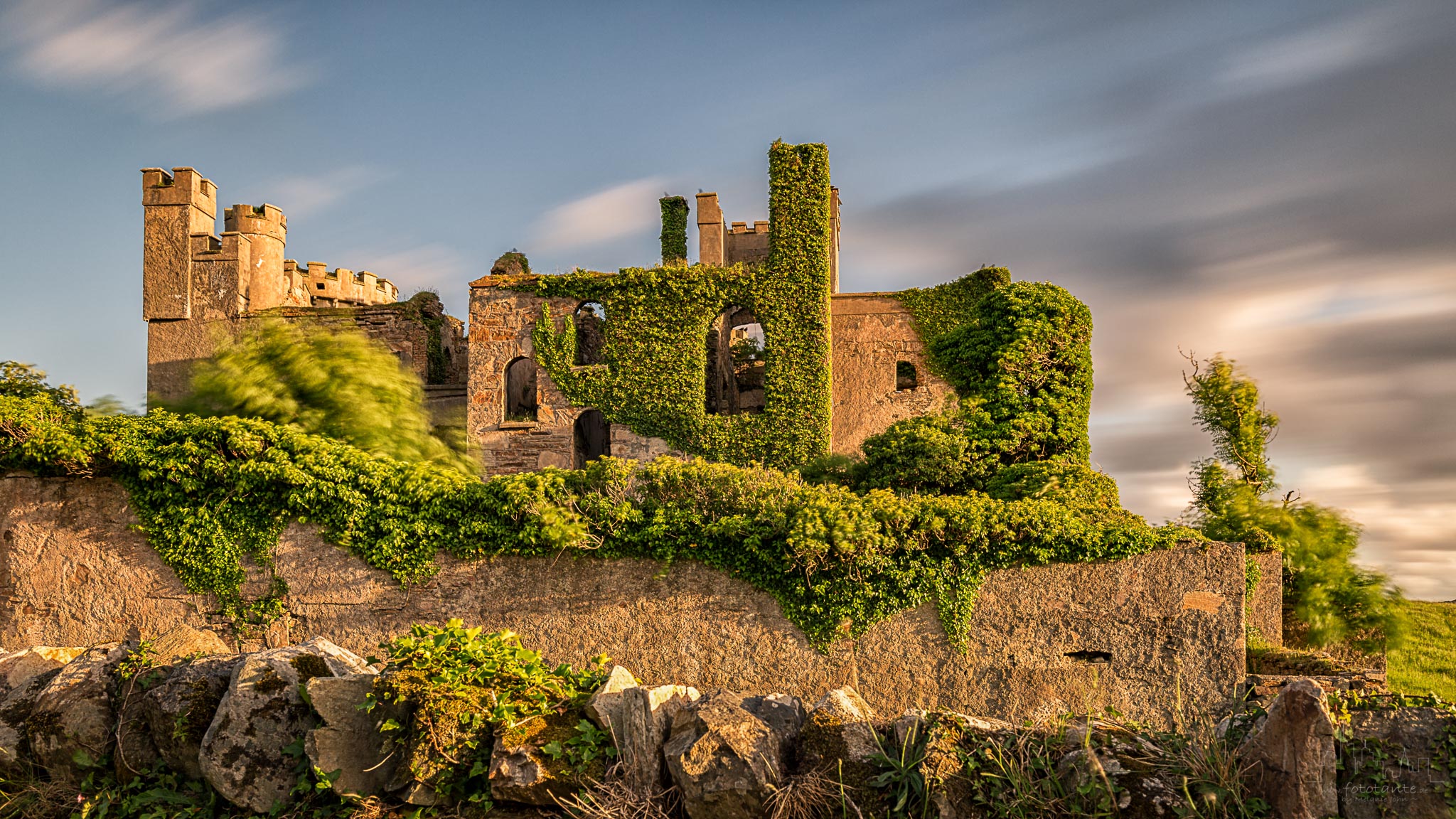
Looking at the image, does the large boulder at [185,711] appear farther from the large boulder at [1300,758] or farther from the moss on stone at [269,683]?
the large boulder at [1300,758]

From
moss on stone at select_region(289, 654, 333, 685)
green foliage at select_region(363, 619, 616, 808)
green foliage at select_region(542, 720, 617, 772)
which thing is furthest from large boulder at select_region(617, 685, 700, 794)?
moss on stone at select_region(289, 654, 333, 685)

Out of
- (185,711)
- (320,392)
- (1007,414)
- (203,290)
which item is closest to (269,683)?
(185,711)

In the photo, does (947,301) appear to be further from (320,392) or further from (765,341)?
(320,392)

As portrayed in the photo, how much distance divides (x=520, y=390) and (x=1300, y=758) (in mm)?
22151

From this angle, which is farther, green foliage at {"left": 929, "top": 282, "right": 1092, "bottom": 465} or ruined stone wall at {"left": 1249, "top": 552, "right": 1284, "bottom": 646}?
ruined stone wall at {"left": 1249, "top": 552, "right": 1284, "bottom": 646}

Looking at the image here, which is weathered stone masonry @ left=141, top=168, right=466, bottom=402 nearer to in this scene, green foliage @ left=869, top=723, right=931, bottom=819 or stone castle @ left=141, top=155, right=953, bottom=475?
stone castle @ left=141, top=155, right=953, bottom=475

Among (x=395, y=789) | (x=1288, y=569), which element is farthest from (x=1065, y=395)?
(x=395, y=789)

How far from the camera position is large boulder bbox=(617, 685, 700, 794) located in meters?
6.81

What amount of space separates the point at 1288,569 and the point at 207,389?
20981 millimetres

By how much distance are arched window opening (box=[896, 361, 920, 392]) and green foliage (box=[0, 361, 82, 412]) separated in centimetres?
1705

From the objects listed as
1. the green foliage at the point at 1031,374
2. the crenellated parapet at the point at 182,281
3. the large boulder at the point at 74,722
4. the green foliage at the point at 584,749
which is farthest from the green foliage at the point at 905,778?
the crenellated parapet at the point at 182,281

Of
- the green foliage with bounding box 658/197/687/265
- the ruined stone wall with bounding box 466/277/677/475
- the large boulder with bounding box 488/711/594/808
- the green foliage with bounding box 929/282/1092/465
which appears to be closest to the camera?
the large boulder with bounding box 488/711/594/808

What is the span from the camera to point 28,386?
59.6 feet

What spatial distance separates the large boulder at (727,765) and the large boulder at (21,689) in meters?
6.27
